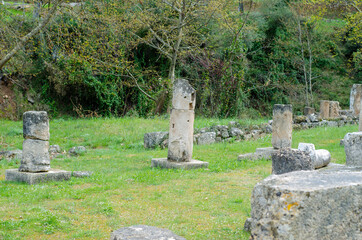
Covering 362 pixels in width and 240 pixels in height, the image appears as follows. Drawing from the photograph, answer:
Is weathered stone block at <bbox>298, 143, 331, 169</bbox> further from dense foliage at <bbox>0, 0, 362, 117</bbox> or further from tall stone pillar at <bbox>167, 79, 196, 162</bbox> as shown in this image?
dense foliage at <bbox>0, 0, 362, 117</bbox>

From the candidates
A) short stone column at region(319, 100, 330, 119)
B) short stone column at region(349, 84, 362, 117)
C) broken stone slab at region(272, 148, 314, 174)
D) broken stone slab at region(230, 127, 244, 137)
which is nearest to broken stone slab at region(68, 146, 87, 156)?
broken stone slab at region(230, 127, 244, 137)

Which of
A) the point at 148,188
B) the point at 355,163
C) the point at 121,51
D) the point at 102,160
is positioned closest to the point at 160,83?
the point at 121,51

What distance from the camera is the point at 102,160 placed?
44.5ft

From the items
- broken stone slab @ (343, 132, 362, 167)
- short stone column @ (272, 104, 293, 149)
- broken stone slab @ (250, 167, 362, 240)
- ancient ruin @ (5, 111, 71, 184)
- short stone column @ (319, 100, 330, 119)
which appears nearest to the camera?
broken stone slab @ (250, 167, 362, 240)

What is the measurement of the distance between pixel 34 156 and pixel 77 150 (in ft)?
16.6

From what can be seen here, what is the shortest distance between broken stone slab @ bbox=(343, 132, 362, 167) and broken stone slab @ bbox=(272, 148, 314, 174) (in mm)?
727

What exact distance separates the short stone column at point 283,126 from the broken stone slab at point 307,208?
31.0 ft

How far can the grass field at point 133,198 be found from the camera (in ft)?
21.3

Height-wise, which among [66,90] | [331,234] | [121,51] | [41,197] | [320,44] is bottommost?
[41,197]

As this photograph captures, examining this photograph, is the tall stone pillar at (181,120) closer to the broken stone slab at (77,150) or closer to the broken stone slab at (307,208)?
the broken stone slab at (77,150)

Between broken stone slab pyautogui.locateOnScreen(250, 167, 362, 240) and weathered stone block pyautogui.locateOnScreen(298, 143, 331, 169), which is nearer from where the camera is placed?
broken stone slab pyautogui.locateOnScreen(250, 167, 362, 240)

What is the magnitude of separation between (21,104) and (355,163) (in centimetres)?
2007

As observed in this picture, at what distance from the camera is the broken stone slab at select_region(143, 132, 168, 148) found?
16164mm

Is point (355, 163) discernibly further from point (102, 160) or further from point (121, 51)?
point (121, 51)
